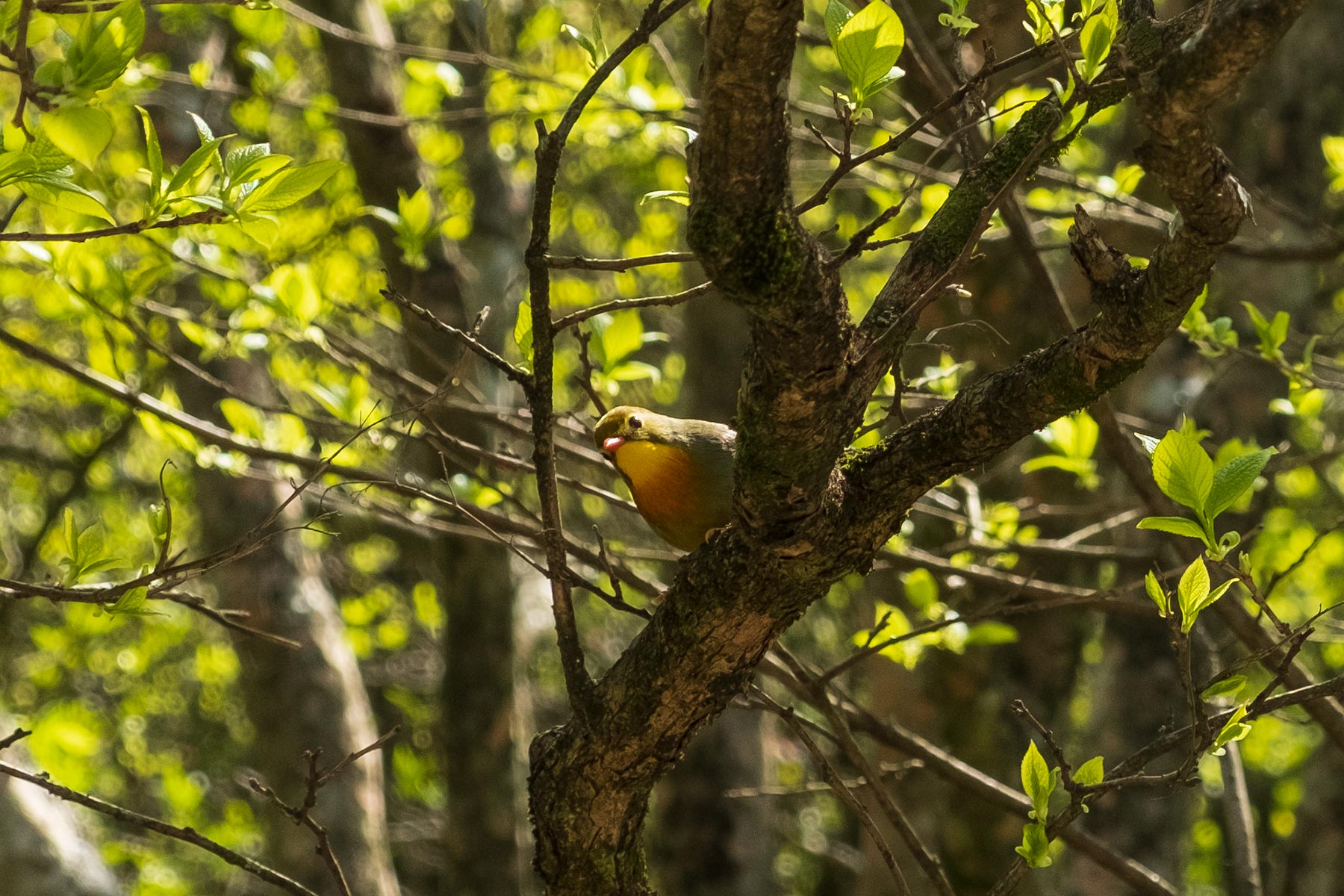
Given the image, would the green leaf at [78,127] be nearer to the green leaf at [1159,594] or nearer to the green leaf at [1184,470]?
the green leaf at [1184,470]

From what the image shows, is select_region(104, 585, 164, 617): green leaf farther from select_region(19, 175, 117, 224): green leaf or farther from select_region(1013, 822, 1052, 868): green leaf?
select_region(1013, 822, 1052, 868): green leaf

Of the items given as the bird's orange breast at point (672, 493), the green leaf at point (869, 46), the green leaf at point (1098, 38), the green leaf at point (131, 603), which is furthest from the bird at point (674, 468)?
the green leaf at point (1098, 38)

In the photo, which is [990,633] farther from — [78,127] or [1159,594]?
[78,127]

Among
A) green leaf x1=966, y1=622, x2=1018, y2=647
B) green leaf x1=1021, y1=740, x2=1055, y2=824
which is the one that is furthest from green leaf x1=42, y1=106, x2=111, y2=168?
green leaf x1=966, y1=622, x2=1018, y2=647

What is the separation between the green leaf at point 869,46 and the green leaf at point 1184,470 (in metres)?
0.76

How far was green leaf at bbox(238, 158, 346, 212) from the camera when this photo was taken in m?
2.09

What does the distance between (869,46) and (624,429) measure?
220cm

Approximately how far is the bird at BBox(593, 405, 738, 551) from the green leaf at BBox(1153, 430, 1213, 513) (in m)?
1.65

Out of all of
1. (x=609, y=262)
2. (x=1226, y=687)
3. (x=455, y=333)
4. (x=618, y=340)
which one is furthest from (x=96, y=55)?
(x=1226, y=687)

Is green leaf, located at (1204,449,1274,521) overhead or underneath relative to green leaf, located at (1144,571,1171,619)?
overhead

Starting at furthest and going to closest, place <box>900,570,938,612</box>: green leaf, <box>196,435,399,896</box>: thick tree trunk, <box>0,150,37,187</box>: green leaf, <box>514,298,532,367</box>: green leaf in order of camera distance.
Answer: <box>196,435,399,896</box>: thick tree trunk < <box>900,570,938,612</box>: green leaf < <box>514,298,532,367</box>: green leaf < <box>0,150,37,187</box>: green leaf

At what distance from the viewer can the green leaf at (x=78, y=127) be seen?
1689 millimetres

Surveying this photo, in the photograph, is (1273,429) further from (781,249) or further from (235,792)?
(235,792)

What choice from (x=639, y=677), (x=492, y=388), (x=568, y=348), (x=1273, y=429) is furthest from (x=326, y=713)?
(x=1273, y=429)
